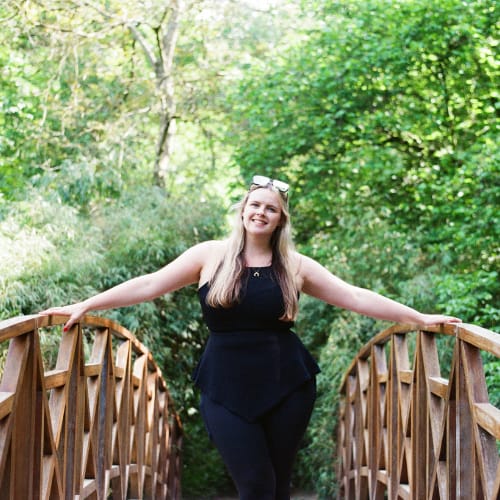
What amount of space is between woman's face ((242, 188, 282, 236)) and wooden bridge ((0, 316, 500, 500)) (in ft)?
2.47

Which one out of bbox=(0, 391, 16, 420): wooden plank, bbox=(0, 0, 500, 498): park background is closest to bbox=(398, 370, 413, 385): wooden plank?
bbox=(0, 391, 16, 420): wooden plank

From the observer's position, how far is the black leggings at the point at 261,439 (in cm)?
316

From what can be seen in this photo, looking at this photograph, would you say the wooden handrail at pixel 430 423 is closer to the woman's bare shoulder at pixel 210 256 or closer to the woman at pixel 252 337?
the woman at pixel 252 337

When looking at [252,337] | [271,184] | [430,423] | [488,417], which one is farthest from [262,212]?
[488,417]

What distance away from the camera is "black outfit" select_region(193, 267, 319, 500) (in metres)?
3.17

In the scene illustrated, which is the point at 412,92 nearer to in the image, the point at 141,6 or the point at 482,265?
the point at 482,265

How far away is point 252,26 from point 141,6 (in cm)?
425

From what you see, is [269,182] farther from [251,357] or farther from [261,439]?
[261,439]

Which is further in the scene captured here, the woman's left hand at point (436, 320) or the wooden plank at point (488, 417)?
the woman's left hand at point (436, 320)

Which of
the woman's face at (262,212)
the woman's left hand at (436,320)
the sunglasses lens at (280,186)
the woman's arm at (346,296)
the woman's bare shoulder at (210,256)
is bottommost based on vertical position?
the woman's left hand at (436,320)

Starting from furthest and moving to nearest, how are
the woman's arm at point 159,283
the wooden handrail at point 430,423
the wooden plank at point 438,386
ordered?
the woman's arm at point 159,283, the wooden plank at point 438,386, the wooden handrail at point 430,423

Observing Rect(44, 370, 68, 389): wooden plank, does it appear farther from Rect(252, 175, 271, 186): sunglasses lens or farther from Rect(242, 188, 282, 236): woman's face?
Rect(252, 175, 271, 186): sunglasses lens

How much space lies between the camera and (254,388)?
319cm

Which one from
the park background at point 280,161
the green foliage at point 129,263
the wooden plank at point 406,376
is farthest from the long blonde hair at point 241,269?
the green foliage at point 129,263
